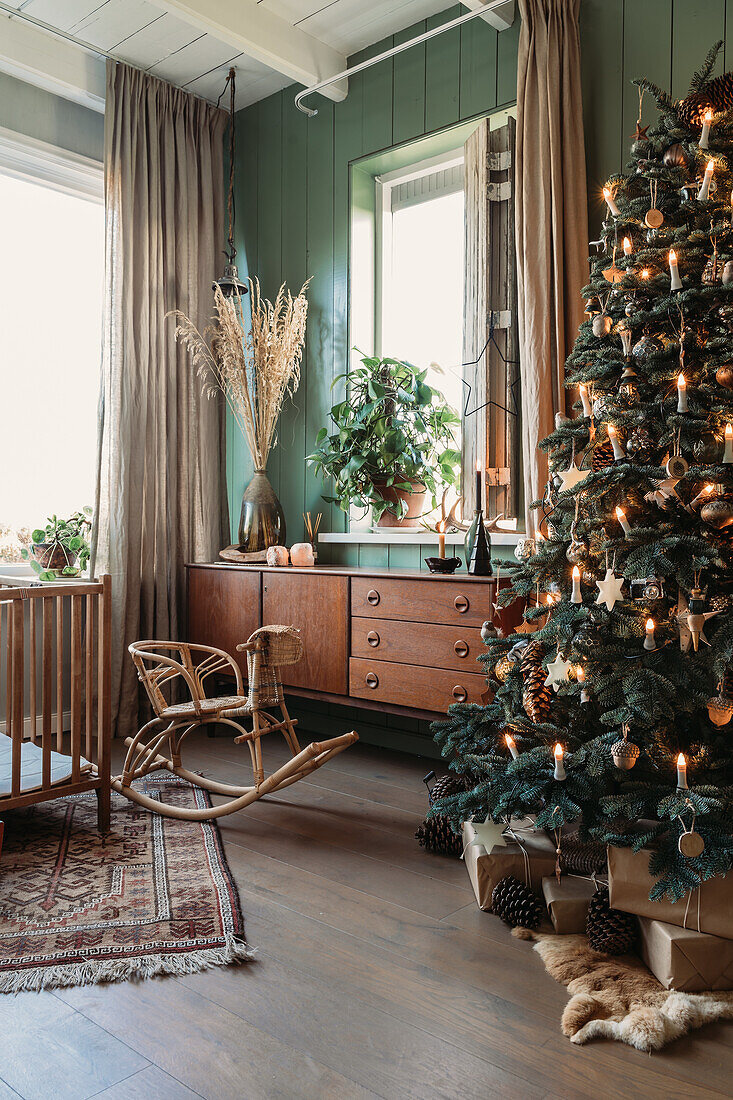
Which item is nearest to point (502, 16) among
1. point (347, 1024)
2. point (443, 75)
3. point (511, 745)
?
point (443, 75)

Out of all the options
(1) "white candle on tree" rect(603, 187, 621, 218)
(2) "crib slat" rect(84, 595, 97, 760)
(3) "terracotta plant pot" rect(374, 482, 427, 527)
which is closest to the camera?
(1) "white candle on tree" rect(603, 187, 621, 218)

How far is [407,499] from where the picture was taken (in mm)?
3482

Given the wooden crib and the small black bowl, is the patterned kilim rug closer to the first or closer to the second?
the wooden crib

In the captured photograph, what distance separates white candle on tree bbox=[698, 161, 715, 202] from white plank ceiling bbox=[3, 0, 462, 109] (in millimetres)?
1845

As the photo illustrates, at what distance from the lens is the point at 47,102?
3.63m

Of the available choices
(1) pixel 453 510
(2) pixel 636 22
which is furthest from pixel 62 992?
(2) pixel 636 22

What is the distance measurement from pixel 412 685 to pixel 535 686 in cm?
96

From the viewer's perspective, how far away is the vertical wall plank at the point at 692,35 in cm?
257

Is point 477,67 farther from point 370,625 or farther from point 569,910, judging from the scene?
point 569,910

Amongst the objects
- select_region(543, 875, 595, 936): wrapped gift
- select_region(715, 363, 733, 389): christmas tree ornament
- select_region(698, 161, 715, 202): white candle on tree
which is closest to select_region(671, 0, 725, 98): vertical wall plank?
select_region(698, 161, 715, 202): white candle on tree

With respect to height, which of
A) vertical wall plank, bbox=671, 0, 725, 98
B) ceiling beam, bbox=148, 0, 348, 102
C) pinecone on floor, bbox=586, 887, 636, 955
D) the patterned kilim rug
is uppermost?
ceiling beam, bbox=148, 0, 348, 102

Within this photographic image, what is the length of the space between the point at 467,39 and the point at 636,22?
2.41 ft

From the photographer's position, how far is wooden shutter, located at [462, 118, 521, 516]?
124 inches

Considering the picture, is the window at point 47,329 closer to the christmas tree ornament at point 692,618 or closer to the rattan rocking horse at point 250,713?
the rattan rocking horse at point 250,713
